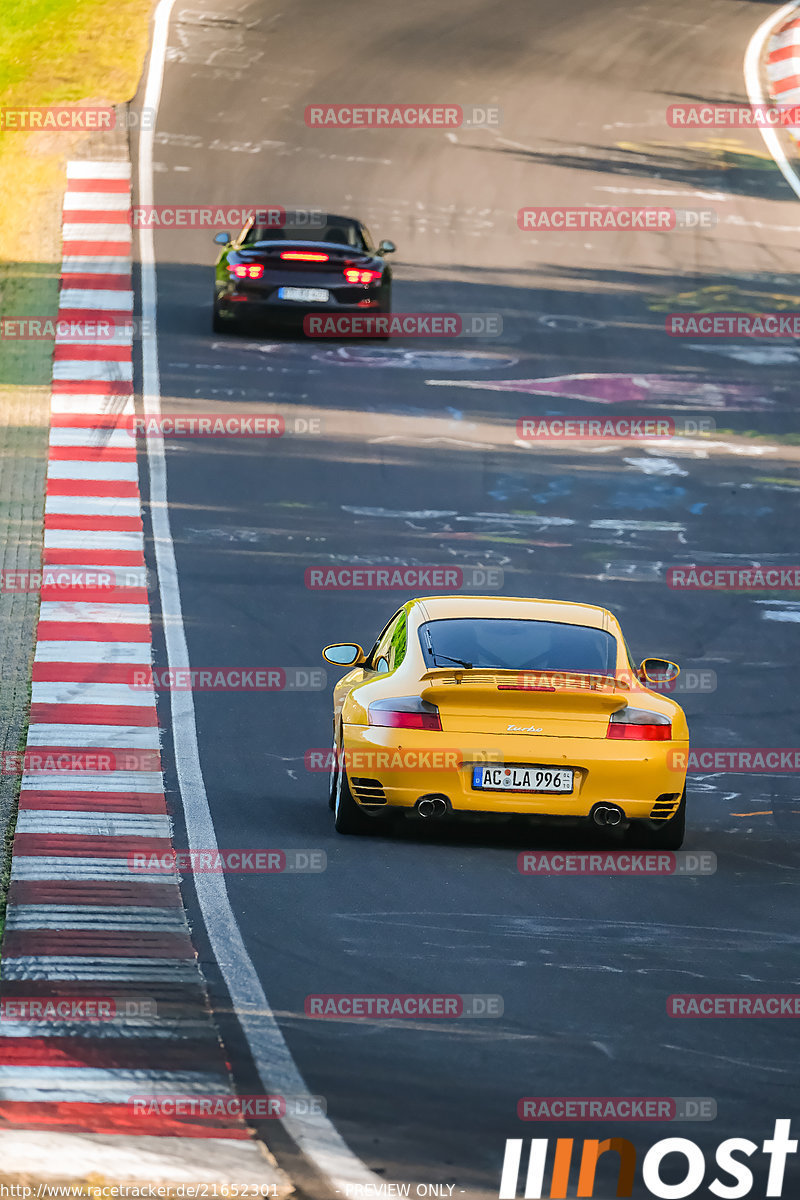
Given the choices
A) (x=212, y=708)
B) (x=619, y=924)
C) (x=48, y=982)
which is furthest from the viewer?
(x=212, y=708)

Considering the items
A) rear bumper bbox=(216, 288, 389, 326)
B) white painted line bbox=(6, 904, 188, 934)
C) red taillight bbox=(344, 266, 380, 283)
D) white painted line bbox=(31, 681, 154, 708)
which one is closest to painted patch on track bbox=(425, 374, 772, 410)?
rear bumper bbox=(216, 288, 389, 326)

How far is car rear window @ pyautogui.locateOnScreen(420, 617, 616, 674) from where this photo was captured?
11.2m

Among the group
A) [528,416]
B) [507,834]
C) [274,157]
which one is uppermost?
[274,157]

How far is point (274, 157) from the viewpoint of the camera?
32.0 meters

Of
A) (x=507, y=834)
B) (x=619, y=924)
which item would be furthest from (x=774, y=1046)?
(x=507, y=834)

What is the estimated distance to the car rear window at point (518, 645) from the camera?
11.2 m

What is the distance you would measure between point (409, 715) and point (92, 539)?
8.06 metres

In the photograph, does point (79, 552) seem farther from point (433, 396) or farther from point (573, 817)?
point (573, 817)

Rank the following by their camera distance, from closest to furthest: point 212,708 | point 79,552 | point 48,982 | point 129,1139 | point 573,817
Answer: point 129,1139 → point 48,982 → point 573,817 → point 212,708 → point 79,552

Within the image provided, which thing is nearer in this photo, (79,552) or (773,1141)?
(773,1141)

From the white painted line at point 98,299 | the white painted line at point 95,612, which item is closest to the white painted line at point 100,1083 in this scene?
the white painted line at point 95,612

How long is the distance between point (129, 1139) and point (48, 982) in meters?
1.87

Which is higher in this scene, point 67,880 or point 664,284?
point 664,284

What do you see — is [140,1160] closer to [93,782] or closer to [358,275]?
[93,782]
